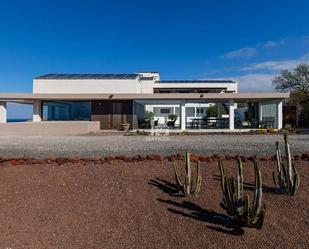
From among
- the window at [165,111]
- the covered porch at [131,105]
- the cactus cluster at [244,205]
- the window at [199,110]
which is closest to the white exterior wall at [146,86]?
the window at [165,111]

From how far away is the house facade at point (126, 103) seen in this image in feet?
89.1

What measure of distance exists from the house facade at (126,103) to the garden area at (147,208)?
2000cm

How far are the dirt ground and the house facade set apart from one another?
66.0 ft

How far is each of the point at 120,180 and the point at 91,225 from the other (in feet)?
5.91

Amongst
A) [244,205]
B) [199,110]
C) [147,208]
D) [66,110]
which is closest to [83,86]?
[66,110]

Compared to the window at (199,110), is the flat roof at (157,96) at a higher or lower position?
higher

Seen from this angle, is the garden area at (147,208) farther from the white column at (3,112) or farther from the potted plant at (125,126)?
the white column at (3,112)

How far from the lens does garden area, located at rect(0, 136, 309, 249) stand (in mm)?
4730

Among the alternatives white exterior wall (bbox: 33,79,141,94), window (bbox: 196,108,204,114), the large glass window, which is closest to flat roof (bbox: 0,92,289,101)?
the large glass window

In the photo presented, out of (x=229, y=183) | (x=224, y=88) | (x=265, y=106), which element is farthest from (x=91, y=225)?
(x=224, y=88)

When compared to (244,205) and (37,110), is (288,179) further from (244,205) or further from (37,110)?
(37,110)

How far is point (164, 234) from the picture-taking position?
488 cm

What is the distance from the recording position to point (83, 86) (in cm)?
3288

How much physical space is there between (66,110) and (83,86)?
2918mm
